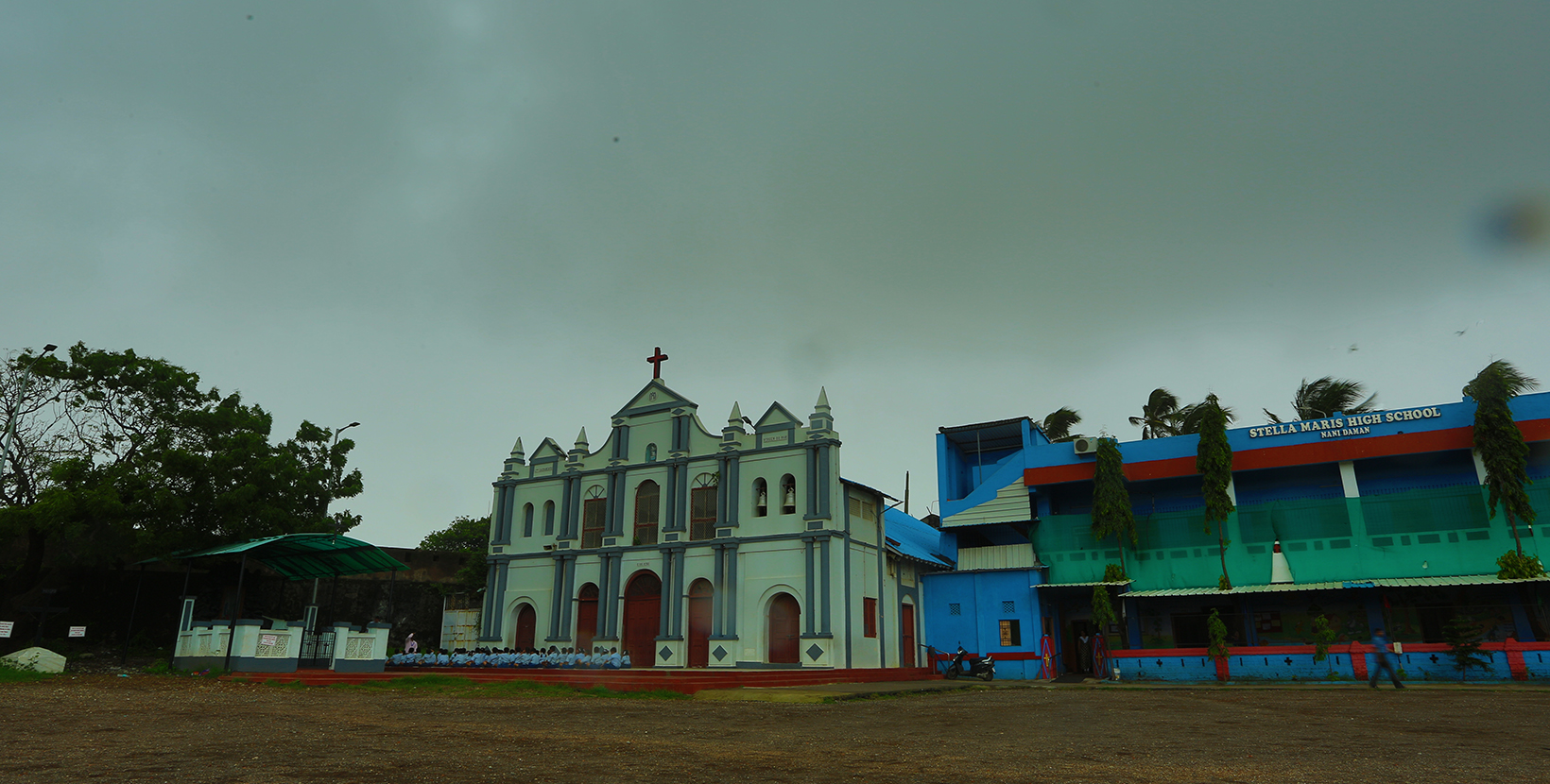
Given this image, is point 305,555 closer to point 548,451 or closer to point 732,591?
→ point 548,451

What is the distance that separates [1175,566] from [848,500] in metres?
10.1

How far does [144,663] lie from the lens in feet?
75.9

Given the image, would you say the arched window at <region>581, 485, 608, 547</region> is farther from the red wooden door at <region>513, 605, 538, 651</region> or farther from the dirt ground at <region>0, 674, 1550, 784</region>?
the dirt ground at <region>0, 674, 1550, 784</region>

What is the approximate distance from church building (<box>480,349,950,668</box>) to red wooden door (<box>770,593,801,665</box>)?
1.3 inches

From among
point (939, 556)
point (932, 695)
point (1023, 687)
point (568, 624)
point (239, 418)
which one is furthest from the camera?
point (939, 556)

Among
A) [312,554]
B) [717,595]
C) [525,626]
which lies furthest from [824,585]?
[312,554]

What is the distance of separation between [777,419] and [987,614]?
9.28 metres

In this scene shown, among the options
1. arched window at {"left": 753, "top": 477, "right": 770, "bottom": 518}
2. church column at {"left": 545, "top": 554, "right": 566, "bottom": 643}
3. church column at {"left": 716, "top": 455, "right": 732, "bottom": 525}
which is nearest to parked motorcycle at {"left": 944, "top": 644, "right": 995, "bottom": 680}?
arched window at {"left": 753, "top": 477, "right": 770, "bottom": 518}

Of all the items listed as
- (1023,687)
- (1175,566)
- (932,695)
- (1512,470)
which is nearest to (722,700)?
(932,695)

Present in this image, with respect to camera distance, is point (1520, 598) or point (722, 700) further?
point (1520, 598)

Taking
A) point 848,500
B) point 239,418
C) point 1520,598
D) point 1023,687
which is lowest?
point 1023,687

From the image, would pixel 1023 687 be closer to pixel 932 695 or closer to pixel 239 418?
pixel 932 695

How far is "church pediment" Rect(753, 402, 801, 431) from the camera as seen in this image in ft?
88.6

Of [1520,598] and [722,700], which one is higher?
[1520,598]
